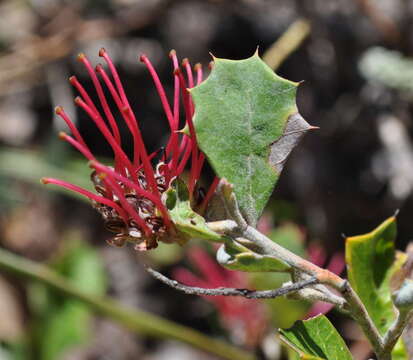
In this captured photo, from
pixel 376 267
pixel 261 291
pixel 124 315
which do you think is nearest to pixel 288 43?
pixel 124 315

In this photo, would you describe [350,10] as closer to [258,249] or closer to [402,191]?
[402,191]

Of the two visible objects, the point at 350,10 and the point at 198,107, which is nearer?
the point at 198,107

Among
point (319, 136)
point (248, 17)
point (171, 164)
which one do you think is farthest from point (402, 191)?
point (171, 164)

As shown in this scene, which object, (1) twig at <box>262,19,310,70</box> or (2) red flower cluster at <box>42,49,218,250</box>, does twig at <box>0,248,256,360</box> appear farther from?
(2) red flower cluster at <box>42,49,218,250</box>

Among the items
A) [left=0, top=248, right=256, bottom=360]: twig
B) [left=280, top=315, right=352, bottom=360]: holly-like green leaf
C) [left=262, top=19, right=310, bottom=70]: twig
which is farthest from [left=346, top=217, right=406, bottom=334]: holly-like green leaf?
[left=262, top=19, right=310, bottom=70]: twig

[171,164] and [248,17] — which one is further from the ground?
[171,164]

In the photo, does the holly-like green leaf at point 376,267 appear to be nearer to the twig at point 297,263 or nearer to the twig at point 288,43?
the twig at point 297,263
